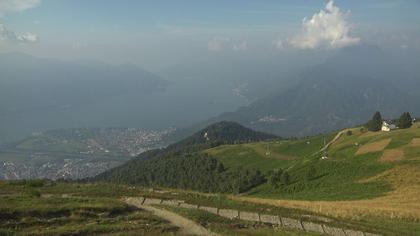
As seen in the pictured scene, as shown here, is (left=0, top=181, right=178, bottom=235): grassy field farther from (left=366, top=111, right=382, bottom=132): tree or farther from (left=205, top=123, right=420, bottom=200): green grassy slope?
(left=366, top=111, right=382, bottom=132): tree

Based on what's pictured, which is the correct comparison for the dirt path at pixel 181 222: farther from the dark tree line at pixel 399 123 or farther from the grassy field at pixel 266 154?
the dark tree line at pixel 399 123

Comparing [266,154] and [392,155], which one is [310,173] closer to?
[392,155]

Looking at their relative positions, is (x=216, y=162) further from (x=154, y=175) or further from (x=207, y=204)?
(x=207, y=204)

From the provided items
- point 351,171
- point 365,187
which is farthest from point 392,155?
point 365,187

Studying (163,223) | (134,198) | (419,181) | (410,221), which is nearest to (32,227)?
(163,223)

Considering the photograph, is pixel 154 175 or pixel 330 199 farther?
pixel 154 175

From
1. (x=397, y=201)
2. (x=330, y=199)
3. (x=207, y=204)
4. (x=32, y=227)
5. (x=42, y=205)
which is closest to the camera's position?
(x=32, y=227)

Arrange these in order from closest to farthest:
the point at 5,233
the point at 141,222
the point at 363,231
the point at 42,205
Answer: the point at 5,233 < the point at 141,222 < the point at 42,205 < the point at 363,231
